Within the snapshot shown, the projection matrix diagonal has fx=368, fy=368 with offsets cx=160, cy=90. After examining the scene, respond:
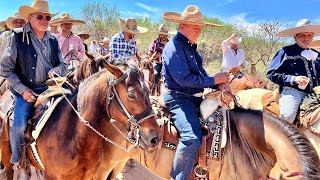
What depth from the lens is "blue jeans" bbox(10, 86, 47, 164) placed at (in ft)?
14.5

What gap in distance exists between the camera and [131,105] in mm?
3730

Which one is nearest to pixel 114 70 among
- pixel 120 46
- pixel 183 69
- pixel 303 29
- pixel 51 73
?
pixel 183 69

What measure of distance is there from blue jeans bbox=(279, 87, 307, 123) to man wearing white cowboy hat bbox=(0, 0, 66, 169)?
3234 mm

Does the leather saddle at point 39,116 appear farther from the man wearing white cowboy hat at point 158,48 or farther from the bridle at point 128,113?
the man wearing white cowboy hat at point 158,48

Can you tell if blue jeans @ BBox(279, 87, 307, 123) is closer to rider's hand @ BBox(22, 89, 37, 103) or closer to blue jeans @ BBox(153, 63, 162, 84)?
rider's hand @ BBox(22, 89, 37, 103)

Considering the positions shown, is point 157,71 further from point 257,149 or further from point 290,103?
point 257,149

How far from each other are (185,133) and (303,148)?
48.4 inches

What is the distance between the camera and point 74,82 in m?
6.30

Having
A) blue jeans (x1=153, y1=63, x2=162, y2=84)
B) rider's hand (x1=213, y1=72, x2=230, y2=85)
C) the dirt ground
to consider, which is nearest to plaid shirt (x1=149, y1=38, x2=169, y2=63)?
blue jeans (x1=153, y1=63, x2=162, y2=84)

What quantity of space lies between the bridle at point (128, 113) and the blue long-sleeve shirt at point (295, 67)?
101 inches

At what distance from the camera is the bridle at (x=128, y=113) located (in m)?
3.69

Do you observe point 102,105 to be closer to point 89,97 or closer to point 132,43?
point 89,97

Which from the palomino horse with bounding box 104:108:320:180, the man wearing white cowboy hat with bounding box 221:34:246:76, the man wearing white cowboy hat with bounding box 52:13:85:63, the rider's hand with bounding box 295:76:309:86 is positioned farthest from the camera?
the man wearing white cowboy hat with bounding box 221:34:246:76

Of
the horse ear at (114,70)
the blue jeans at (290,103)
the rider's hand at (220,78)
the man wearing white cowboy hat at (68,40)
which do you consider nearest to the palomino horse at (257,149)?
the rider's hand at (220,78)
